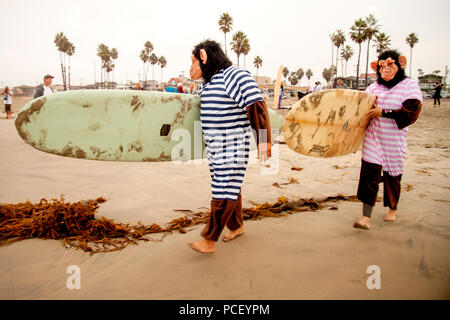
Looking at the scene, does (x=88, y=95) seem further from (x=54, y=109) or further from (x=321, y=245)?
(x=321, y=245)

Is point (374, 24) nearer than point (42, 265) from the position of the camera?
No

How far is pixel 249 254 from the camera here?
2.12m

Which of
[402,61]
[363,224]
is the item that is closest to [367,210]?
[363,224]

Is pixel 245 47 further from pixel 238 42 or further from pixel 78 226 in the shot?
pixel 78 226

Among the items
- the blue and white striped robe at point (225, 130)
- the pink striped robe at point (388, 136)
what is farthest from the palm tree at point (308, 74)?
the blue and white striped robe at point (225, 130)

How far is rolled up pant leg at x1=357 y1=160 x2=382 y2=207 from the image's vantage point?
248 centimetres

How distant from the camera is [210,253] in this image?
2141 mm

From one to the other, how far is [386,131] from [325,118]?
1.83ft

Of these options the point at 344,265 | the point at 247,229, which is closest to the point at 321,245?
the point at 344,265

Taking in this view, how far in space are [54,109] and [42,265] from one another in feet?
3.95

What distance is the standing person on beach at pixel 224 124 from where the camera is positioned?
1.89 meters

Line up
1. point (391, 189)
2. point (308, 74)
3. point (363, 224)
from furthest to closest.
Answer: point (308, 74) < point (391, 189) < point (363, 224)

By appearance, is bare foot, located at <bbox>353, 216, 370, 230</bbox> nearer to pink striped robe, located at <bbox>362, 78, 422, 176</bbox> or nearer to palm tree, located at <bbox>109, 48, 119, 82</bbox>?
pink striped robe, located at <bbox>362, 78, 422, 176</bbox>
